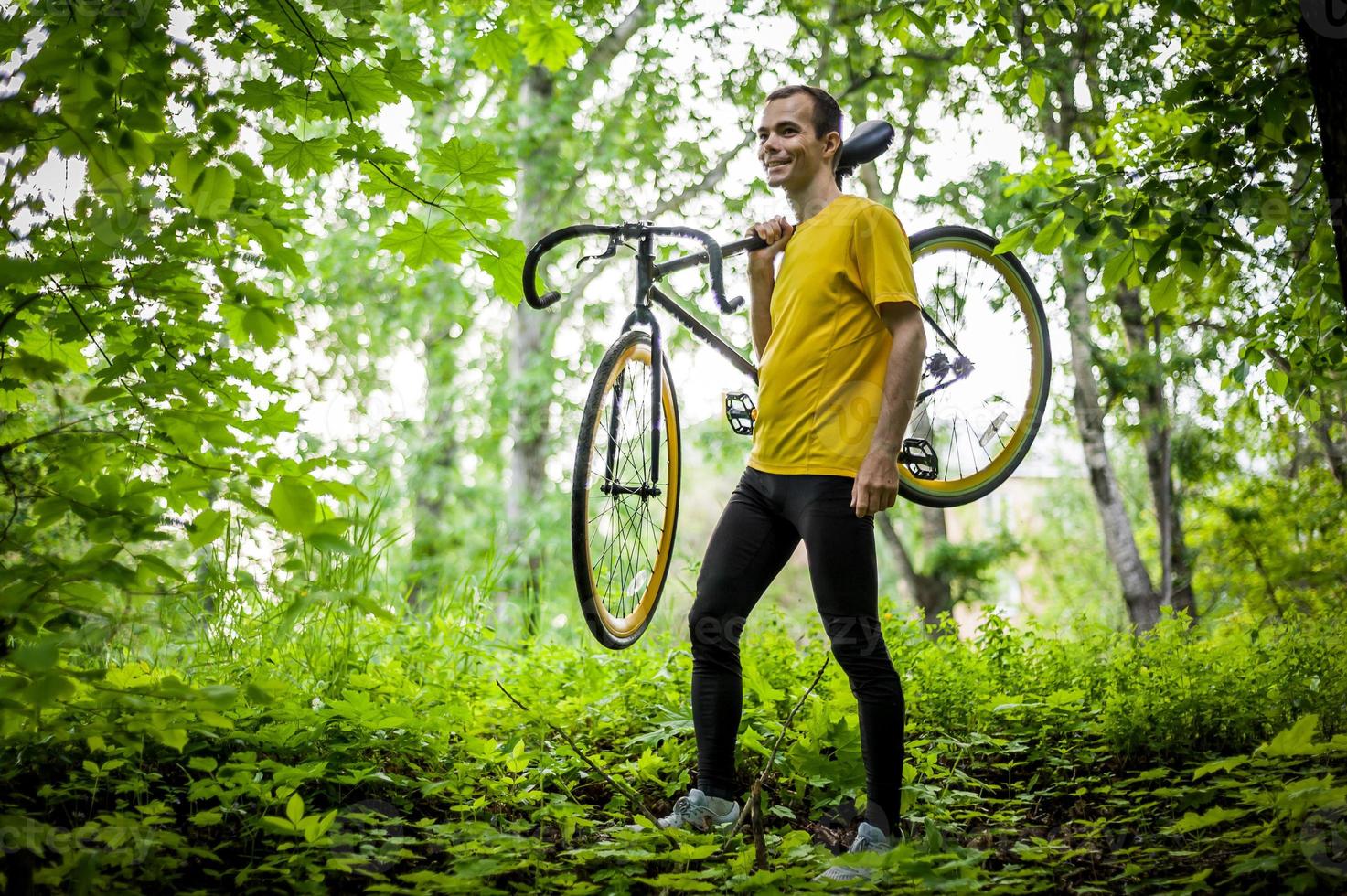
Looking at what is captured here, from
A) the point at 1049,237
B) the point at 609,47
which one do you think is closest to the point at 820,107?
the point at 1049,237

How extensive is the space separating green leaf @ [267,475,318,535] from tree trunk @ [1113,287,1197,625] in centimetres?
641

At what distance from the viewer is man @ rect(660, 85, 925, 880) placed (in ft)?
7.45

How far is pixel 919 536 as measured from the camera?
35.5 feet

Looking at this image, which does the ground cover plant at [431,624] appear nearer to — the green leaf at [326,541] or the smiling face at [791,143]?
the green leaf at [326,541]

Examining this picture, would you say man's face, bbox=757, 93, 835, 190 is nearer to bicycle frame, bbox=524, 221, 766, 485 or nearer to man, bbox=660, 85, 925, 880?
man, bbox=660, 85, 925, 880

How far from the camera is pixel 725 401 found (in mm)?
2908

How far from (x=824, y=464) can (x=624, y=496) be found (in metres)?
0.71

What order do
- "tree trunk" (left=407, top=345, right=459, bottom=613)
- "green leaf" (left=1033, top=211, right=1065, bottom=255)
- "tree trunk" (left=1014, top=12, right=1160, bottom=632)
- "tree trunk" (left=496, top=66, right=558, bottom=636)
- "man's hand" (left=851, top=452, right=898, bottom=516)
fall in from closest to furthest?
"man's hand" (left=851, top=452, right=898, bottom=516), "green leaf" (left=1033, top=211, right=1065, bottom=255), "tree trunk" (left=1014, top=12, right=1160, bottom=632), "tree trunk" (left=496, top=66, right=558, bottom=636), "tree trunk" (left=407, top=345, right=459, bottom=613)

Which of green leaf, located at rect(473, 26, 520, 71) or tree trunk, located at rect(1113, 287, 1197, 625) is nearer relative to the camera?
green leaf, located at rect(473, 26, 520, 71)

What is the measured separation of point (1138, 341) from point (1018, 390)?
467 centimetres

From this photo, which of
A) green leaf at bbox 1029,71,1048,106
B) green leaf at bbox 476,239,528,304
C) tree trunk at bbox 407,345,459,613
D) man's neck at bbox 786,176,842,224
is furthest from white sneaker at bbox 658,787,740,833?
tree trunk at bbox 407,345,459,613

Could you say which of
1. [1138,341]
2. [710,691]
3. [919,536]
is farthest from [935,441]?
[919,536]

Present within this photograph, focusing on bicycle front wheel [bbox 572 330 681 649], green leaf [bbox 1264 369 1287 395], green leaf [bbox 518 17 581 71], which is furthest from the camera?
green leaf [bbox 518 17 581 71]

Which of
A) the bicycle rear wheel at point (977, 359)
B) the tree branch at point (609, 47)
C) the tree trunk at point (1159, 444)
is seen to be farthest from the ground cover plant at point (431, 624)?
the tree branch at point (609, 47)
